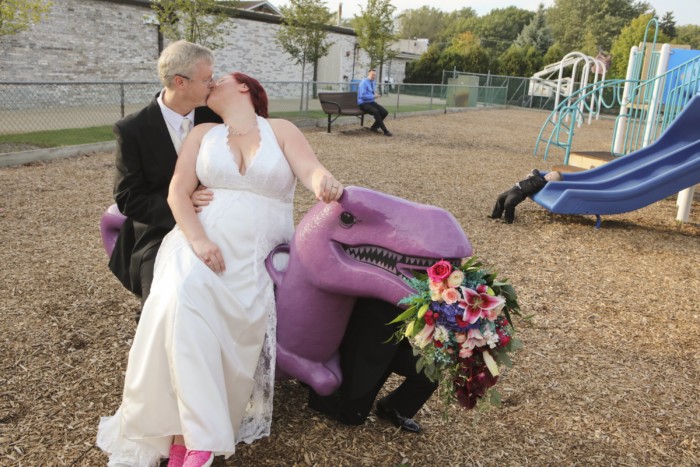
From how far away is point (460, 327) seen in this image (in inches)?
76.3

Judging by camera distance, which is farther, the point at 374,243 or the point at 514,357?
the point at 514,357

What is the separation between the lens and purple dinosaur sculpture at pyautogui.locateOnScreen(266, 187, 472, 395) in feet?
6.88

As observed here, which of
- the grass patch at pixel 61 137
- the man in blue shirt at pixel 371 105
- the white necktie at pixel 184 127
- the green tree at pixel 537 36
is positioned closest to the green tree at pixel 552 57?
the green tree at pixel 537 36

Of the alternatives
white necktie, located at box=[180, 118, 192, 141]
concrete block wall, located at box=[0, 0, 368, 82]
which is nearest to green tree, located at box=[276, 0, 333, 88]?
concrete block wall, located at box=[0, 0, 368, 82]

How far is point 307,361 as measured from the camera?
2.44m

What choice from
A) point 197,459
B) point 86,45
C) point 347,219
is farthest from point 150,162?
point 86,45

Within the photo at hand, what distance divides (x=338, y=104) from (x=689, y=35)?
75.0m

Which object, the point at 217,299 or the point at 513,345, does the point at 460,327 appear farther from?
the point at 217,299

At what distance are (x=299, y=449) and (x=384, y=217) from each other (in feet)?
3.92

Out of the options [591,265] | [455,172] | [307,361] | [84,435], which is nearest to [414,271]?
[307,361]

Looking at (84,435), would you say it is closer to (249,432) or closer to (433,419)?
(249,432)

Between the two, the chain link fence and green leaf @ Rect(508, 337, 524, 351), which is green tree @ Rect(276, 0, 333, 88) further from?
Answer: green leaf @ Rect(508, 337, 524, 351)

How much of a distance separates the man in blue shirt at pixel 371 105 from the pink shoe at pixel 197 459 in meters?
12.4

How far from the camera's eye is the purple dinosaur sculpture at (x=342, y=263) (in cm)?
210
